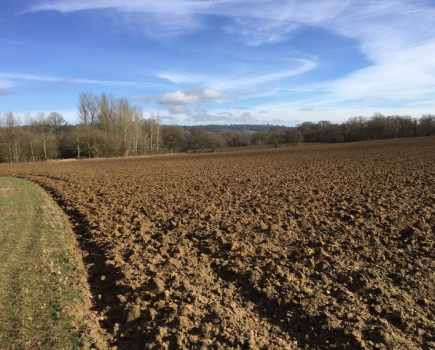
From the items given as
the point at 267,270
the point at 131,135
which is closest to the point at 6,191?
the point at 267,270

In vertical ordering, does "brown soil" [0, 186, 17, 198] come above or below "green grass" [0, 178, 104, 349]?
above

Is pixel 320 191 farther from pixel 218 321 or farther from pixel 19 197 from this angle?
pixel 19 197

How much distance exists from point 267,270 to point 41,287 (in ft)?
16.4

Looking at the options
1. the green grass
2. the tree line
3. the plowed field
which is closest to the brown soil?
the plowed field

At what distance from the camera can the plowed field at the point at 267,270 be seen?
16.1 ft

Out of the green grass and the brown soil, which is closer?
the green grass

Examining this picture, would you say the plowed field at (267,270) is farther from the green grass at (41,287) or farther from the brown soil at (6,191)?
the brown soil at (6,191)

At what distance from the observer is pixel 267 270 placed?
696 centimetres

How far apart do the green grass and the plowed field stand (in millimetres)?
495

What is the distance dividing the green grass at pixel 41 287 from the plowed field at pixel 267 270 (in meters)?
0.50

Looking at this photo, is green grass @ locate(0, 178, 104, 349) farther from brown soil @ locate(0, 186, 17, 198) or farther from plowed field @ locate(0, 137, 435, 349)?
brown soil @ locate(0, 186, 17, 198)

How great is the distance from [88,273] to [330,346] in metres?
5.85

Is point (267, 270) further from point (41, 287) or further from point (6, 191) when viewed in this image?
point (6, 191)

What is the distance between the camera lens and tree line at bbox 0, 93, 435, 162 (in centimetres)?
6175
